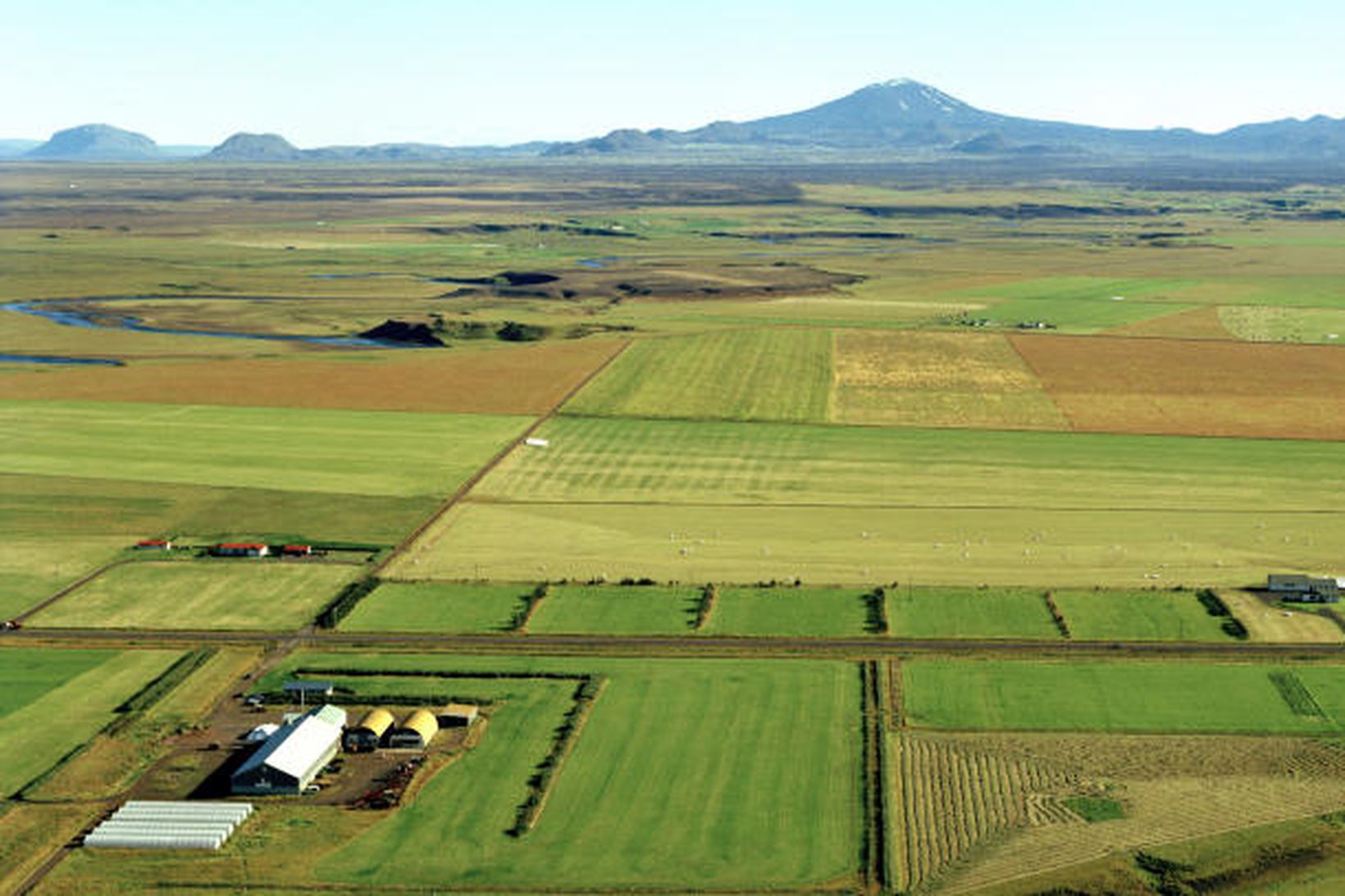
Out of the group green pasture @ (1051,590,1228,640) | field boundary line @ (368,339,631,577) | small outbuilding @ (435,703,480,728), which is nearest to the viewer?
small outbuilding @ (435,703,480,728)

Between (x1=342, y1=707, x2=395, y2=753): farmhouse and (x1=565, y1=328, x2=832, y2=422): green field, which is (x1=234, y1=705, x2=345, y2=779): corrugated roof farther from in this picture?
(x1=565, y1=328, x2=832, y2=422): green field

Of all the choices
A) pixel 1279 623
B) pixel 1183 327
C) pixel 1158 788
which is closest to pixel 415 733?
pixel 1158 788

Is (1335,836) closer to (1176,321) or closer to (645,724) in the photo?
(645,724)

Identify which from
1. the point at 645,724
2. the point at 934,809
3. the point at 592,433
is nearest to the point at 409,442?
the point at 592,433

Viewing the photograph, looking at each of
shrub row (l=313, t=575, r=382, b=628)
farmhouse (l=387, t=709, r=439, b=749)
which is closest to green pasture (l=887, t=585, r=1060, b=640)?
farmhouse (l=387, t=709, r=439, b=749)

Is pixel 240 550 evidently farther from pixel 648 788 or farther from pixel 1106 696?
pixel 1106 696

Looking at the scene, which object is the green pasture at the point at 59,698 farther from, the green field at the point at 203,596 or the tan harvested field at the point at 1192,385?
the tan harvested field at the point at 1192,385
